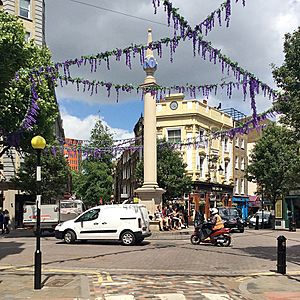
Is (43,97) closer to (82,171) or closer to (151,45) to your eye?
(151,45)

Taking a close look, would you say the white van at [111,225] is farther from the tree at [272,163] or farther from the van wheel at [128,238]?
the tree at [272,163]

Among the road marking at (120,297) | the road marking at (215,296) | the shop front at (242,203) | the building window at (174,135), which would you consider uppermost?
the building window at (174,135)

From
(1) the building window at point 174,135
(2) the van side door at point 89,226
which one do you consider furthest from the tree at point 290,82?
(1) the building window at point 174,135

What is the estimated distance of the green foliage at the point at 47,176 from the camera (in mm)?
36844

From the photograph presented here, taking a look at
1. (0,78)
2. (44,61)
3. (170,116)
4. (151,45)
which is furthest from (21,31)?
(170,116)

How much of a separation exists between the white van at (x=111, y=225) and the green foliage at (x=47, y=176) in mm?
14818

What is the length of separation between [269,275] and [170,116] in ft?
121

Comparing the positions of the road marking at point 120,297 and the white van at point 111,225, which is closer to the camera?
the road marking at point 120,297

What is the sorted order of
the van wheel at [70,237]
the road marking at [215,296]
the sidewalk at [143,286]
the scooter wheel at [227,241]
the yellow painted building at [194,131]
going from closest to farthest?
the road marking at [215,296] < the sidewalk at [143,286] < the scooter wheel at [227,241] < the van wheel at [70,237] < the yellow painted building at [194,131]

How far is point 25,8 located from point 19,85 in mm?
25046

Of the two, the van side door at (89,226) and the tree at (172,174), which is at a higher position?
the tree at (172,174)

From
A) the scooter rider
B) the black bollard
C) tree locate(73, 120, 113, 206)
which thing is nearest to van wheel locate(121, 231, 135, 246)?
the scooter rider

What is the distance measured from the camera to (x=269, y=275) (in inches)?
501

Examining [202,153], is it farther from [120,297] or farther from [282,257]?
[120,297]
